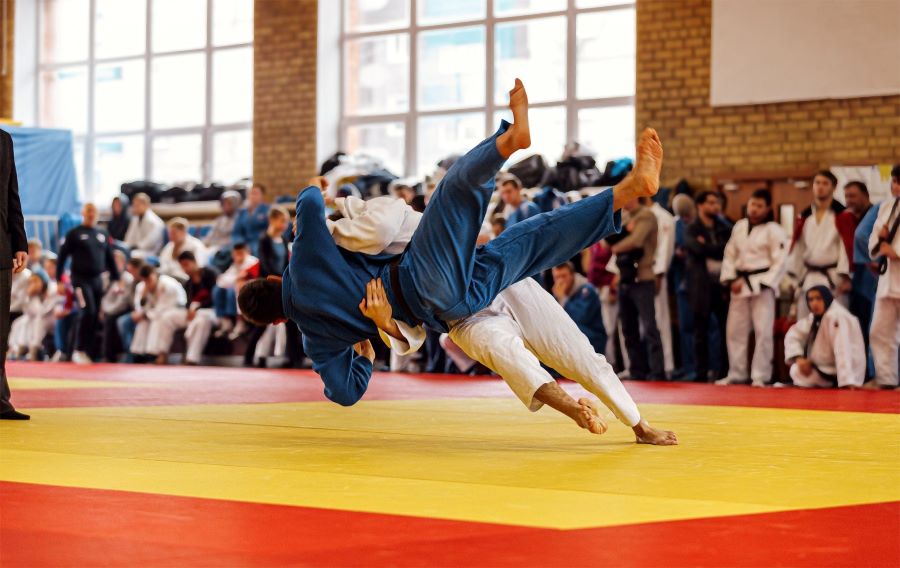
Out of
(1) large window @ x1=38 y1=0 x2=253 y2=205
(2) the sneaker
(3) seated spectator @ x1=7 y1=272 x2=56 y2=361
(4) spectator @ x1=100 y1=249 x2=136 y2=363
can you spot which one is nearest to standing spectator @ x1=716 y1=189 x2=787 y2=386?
(4) spectator @ x1=100 y1=249 x2=136 y2=363

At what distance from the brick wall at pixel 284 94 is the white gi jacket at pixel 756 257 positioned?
18.8 ft

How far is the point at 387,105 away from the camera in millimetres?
13906

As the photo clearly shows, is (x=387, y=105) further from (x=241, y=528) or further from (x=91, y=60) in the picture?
(x=241, y=528)

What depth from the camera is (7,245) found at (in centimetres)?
537

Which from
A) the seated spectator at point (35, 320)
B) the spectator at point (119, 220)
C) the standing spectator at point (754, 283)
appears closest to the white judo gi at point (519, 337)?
the standing spectator at point (754, 283)

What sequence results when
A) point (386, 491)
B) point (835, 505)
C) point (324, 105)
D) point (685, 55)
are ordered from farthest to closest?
point (324, 105) → point (685, 55) → point (386, 491) → point (835, 505)

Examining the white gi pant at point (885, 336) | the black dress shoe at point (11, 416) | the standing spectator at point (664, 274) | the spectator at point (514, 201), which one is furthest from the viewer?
the spectator at point (514, 201)

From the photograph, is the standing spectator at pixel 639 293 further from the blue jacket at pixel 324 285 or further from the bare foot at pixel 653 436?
the blue jacket at pixel 324 285

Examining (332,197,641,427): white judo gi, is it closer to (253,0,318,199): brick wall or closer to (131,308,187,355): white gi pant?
(131,308,187,355): white gi pant

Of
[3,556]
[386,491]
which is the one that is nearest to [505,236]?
[386,491]

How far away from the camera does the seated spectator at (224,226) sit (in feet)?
43.0

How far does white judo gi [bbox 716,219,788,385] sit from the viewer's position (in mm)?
9031

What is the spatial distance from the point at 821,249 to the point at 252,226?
19.5 feet

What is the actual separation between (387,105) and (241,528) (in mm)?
11626
